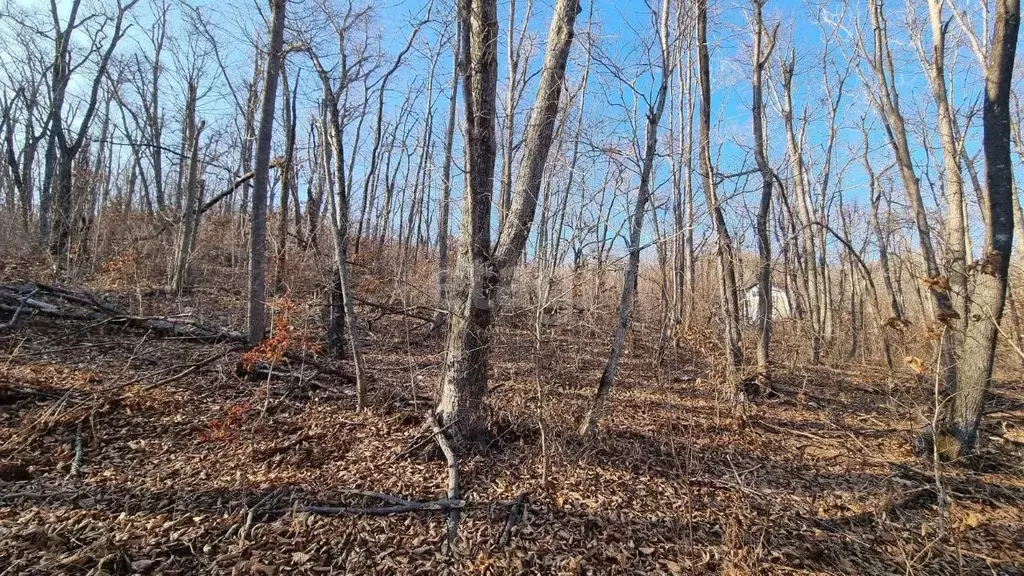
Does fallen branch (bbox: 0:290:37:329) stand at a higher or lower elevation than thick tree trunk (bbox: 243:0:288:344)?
lower

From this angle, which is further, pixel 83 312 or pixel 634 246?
pixel 83 312

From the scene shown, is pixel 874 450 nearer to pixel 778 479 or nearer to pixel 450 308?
pixel 778 479

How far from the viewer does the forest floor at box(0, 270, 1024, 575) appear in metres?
2.54

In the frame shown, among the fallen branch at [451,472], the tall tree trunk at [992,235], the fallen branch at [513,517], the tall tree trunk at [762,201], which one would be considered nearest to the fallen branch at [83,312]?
the fallen branch at [451,472]

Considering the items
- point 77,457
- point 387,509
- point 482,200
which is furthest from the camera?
point 482,200

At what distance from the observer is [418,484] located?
3.24 m

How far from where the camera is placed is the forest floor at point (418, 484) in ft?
8.33

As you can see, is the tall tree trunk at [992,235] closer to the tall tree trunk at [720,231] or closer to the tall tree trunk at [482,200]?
the tall tree trunk at [720,231]

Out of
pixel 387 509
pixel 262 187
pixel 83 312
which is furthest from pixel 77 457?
pixel 83 312

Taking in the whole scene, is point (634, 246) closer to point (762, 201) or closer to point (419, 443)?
point (419, 443)

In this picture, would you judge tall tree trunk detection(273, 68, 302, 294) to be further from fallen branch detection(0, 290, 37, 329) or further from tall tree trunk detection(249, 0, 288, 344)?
fallen branch detection(0, 290, 37, 329)

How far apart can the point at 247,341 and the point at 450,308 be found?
3.70 m

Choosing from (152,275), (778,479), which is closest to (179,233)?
(152,275)

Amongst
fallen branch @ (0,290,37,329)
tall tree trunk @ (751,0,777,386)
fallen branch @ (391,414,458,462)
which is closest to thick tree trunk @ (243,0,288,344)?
fallen branch @ (0,290,37,329)
